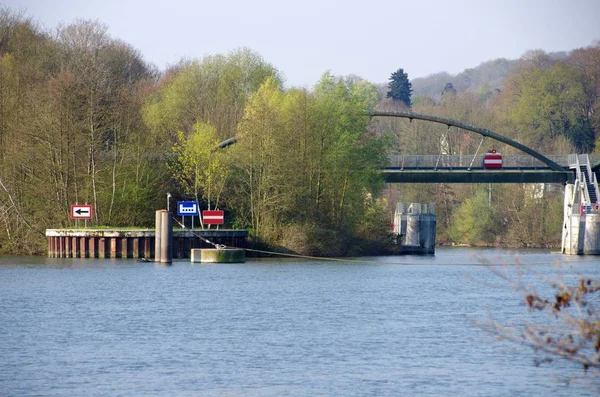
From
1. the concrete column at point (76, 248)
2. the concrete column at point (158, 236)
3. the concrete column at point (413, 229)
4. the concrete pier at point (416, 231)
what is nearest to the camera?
the concrete column at point (158, 236)

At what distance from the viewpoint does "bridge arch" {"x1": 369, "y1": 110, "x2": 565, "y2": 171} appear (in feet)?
259

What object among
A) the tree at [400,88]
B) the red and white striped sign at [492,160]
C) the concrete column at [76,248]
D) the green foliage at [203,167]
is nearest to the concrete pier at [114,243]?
the concrete column at [76,248]

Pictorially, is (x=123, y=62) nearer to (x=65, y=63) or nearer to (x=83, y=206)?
(x=65, y=63)

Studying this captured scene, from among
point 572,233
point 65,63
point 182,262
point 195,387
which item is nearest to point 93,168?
point 182,262

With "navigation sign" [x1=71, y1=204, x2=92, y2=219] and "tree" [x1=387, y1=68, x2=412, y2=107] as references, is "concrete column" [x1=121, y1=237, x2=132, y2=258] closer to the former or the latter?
"navigation sign" [x1=71, y1=204, x2=92, y2=219]

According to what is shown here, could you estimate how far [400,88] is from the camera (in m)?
183

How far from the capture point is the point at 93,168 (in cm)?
6681

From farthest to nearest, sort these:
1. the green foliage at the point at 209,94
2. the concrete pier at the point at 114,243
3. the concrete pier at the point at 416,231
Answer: the concrete pier at the point at 416,231 < the green foliage at the point at 209,94 < the concrete pier at the point at 114,243

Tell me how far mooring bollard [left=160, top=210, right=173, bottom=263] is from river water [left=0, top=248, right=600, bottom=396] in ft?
15.6

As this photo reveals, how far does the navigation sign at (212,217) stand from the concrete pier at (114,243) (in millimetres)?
687

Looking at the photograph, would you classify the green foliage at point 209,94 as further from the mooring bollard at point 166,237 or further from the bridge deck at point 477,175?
the mooring bollard at point 166,237

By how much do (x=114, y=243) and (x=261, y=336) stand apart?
3391 centimetres

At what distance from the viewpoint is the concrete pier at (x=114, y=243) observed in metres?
65.2

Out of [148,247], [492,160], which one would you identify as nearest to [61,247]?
[148,247]
